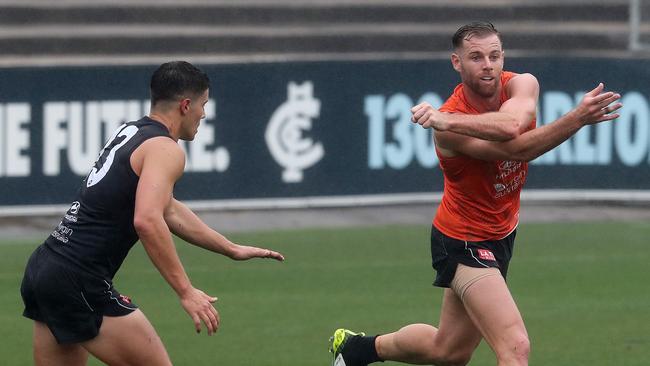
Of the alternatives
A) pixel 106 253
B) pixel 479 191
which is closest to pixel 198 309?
pixel 106 253

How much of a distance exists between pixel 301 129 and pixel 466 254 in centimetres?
845

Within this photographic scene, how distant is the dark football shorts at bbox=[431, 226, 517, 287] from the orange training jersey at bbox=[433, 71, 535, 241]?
0.04 m

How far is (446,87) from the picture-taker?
16203 mm

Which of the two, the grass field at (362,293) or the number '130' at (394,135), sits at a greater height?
the number '130' at (394,135)

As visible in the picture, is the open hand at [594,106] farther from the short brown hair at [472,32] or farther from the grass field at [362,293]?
the grass field at [362,293]

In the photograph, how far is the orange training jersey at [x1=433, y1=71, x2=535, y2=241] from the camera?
7373 millimetres

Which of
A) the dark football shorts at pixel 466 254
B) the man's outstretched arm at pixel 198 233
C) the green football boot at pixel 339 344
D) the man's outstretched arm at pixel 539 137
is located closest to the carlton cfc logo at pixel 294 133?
the green football boot at pixel 339 344

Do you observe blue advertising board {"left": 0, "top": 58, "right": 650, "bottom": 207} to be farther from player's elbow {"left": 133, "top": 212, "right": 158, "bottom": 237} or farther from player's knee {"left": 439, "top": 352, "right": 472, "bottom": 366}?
player's elbow {"left": 133, "top": 212, "right": 158, "bottom": 237}

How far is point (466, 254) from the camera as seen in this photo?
7.40m

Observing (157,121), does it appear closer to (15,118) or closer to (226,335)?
(226,335)

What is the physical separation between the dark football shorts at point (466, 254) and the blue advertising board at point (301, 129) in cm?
808

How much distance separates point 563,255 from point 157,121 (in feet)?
25.0

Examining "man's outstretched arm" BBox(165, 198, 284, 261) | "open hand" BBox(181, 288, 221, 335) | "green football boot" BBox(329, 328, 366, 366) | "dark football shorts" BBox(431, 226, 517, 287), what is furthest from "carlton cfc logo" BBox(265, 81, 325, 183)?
"open hand" BBox(181, 288, 221, 335)

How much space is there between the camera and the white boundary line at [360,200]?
588 inches
